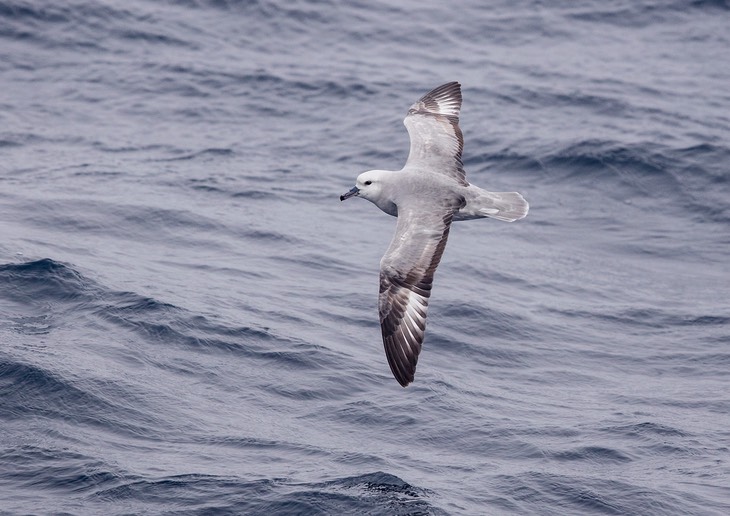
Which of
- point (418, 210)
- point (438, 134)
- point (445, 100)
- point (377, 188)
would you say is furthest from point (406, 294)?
point (445, 100)

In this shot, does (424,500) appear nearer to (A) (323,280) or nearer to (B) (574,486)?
(B) (574,486)

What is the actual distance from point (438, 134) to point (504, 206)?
6.83 feet

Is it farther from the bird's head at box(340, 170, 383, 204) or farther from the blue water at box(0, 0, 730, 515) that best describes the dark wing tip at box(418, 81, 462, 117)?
the blue water at box(0, 0, 730, 515)

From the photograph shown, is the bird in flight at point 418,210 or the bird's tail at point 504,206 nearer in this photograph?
the bird in flight at point 418,210

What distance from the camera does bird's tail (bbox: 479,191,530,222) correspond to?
44.1 ft

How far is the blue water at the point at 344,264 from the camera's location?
485 inches

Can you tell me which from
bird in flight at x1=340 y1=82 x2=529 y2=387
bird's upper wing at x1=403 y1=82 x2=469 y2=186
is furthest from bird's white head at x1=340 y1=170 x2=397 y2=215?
bird's upper wing at x1=403 y1=82 x2=469 y2=186

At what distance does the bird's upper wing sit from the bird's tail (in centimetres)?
56

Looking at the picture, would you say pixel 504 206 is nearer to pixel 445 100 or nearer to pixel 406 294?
pixel 406 294

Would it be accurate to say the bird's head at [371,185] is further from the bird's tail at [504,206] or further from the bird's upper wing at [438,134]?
the bird's tail at [504,206]

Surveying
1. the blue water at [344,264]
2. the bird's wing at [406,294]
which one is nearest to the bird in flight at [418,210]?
the bird's wing at [406,294]

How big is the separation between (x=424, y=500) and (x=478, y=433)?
2.08 meters

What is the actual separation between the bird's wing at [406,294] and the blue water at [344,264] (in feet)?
3.78

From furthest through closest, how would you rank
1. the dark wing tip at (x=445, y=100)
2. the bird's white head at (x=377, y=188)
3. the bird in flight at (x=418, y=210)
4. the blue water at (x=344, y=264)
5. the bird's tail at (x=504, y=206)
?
the dark wing tip at (x=445, y=100) < the bird's white head at (x=377, y=188) < the bird's tail at (x=504, y=206) < the bird in flight at (x=418, y=210) < the blue water at (x=344, y=264)
